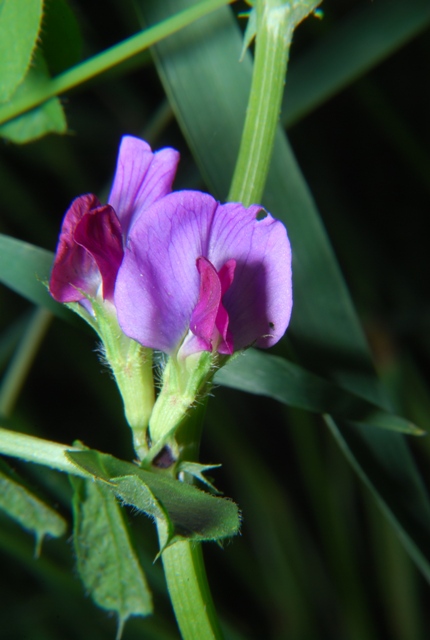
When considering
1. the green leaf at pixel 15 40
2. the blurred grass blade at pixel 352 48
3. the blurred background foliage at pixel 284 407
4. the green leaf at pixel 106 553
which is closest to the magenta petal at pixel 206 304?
the green leaf at pixel 106 553

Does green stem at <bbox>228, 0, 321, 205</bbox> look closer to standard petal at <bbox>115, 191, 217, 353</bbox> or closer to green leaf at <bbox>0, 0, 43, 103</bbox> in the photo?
standard petal at <bbox>115, 191, 217, 353</bbox>

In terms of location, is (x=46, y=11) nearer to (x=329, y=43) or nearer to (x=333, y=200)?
(x=329, y=43)

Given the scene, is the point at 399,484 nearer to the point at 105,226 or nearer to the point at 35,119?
the point at 105,226

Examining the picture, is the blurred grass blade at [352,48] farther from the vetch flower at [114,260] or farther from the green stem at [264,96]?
the vetch flower at [114,260]

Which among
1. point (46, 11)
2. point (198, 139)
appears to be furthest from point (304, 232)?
point (46, 11)

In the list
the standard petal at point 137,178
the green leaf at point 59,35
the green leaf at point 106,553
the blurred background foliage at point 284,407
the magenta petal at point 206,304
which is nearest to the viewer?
the magenta petal at point 206,304

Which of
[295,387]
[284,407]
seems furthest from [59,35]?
[284,407]

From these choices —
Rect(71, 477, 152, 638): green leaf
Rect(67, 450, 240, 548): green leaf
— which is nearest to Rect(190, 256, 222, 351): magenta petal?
Rect(67, 450, 240, 548): green leaf
